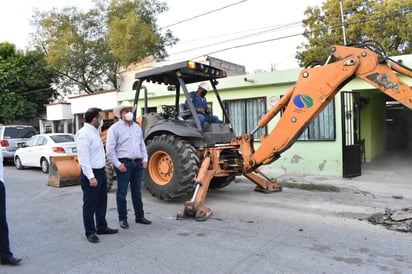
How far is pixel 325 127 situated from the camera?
11023 mm

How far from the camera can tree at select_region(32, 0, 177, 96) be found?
21312 millimetres

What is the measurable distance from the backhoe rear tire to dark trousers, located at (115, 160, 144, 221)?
103 centimetres

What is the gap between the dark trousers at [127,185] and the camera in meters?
5.50

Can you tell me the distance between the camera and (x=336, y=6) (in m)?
24.8

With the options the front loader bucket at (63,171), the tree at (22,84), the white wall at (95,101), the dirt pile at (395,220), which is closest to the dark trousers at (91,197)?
the dirt pile at (395,220)

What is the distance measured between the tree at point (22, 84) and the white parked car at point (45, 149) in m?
12.0

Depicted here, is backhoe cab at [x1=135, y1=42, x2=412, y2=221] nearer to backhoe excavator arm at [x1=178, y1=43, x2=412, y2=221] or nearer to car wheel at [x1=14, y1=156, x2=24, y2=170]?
backhoe excavator arm at [x1=178, y1=43, x2=412, y2=221]

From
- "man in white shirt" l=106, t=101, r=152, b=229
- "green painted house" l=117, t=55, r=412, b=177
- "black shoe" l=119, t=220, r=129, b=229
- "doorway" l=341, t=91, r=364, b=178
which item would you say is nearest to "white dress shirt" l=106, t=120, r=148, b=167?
"man in white shirt" l=106, t=101, r=152, b=229

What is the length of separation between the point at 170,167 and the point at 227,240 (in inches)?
94.7

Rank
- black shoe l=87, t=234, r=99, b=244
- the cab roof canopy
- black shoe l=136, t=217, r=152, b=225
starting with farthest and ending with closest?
→ the cab roof canopy, black shoe l=136, t=217, r=152, b=225, black shoe l=87, t=234, r=99, b=244

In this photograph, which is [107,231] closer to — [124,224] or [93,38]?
[124,224]

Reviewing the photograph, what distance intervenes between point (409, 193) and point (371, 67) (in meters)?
4.20

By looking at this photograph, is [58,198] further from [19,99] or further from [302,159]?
[19,99]

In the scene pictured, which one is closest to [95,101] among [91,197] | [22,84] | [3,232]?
[22,84]
